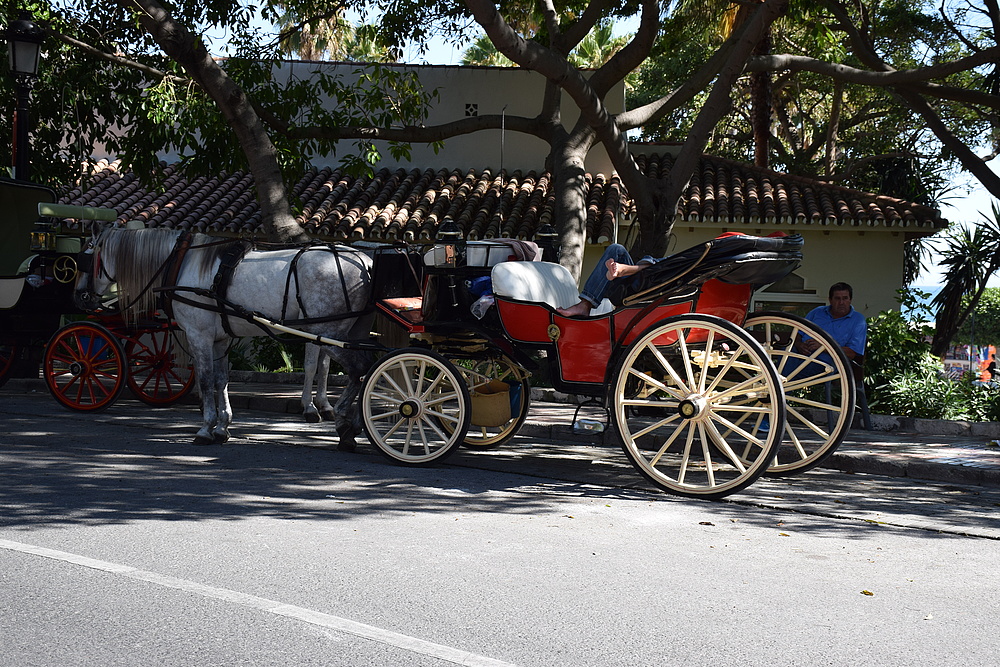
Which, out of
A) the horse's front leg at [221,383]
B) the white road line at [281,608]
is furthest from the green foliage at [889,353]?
the white road line at [281,608]

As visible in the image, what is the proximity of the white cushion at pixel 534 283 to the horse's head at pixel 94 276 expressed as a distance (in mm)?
4354

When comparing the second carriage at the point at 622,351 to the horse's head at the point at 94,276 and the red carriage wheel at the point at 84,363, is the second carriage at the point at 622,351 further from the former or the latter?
the red carriage wheel at the point at 84,363

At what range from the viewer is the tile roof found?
748 inches

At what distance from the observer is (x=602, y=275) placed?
8203 mm

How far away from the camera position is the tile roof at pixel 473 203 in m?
19.0

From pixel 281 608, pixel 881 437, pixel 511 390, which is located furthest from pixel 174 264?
pixel 881 437

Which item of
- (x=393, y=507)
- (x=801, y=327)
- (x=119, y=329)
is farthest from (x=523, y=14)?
(x=393, y=507)

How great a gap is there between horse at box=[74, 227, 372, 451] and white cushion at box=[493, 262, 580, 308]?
169cm

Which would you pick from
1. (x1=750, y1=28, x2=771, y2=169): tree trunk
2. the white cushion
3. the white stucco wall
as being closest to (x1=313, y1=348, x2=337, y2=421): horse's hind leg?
the white cushion

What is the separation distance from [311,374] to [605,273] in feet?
Result: 14.2

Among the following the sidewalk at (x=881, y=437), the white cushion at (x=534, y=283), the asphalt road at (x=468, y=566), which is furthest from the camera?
the sidewalk at (x=881, y=437)

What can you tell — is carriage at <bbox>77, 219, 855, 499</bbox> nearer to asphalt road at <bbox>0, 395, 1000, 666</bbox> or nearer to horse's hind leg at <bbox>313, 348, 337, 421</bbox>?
asphalt road at <bbox>0, 395, 1000, 666</bbox>

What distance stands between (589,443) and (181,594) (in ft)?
20.0

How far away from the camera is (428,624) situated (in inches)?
170
